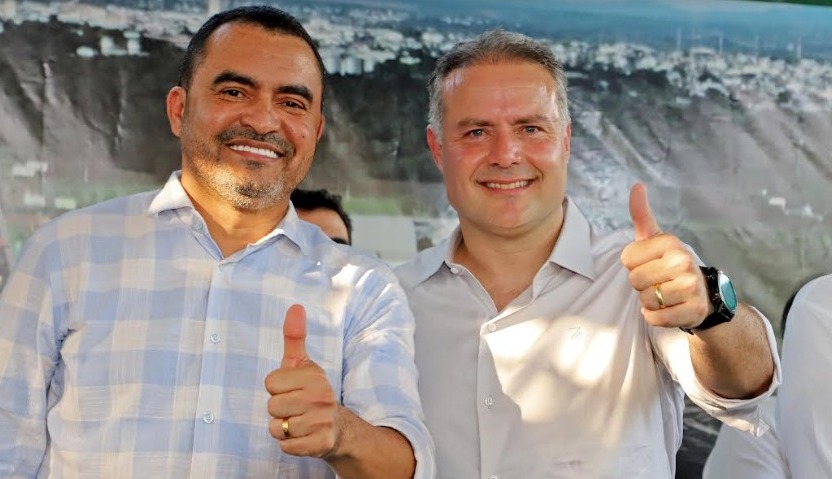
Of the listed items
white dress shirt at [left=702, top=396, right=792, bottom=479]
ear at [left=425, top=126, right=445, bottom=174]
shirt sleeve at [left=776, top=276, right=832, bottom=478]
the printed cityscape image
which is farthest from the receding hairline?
white dress shirt at [left=702, top=396, right=792, bottom=479]

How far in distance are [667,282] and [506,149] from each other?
28.4 inches

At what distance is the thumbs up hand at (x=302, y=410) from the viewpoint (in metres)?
1.68

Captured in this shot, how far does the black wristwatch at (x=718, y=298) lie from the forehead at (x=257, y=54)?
0.97m

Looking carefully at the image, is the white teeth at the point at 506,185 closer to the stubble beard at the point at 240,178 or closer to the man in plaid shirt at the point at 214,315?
the man in plaid shirt at the point at 214,315

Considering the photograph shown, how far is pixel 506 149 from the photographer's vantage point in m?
2.47

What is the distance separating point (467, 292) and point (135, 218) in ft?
2.60

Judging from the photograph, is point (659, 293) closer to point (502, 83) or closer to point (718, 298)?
point (718, 298)

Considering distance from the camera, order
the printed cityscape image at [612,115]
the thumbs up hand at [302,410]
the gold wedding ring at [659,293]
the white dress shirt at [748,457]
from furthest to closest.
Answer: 1. the printed cityscape image at [612,115]
2. the white dress shirt at [748,457]
3. the gold wedding ring at [659,293]
4. the thumbs up hand at [302,410]

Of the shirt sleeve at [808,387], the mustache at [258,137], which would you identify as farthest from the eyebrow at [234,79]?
the shirt sleeve at [808,387]

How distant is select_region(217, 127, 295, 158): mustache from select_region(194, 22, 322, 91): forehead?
128 mm

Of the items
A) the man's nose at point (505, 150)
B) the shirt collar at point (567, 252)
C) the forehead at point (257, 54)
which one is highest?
the forehead at point (257, 54)

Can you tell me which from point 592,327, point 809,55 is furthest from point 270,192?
point 809,55

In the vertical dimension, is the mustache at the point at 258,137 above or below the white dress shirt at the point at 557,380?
above

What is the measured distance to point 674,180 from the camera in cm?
378
